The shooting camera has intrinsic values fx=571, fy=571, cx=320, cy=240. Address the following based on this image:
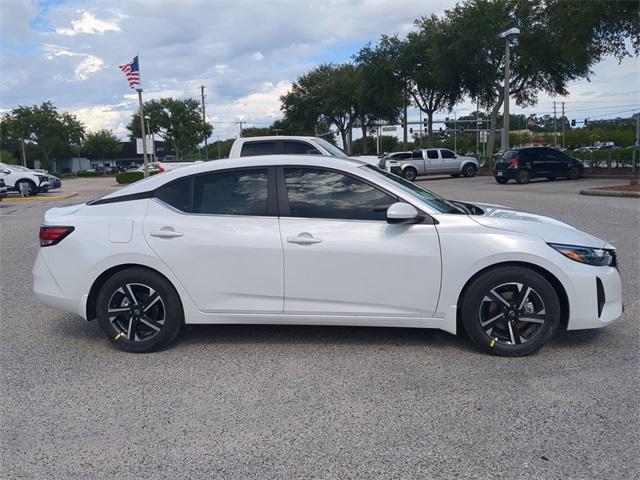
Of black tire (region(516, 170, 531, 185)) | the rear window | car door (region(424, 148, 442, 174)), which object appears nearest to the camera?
black tire (region(516, 170, 531, 185))

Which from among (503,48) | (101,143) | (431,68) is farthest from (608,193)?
(101,143)

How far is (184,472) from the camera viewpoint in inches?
119

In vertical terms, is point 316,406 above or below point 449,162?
below

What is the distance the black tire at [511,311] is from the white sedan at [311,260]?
11 millimetres

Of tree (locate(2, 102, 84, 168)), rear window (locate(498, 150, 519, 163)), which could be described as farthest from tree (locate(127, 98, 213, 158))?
rear window (locate(498, 150, 519, 163))

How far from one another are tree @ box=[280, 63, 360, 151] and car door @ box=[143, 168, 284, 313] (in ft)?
151

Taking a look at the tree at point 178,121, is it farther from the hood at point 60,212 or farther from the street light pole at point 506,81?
the hood at point 60,212

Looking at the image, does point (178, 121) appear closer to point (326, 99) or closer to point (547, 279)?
point (326, 99)

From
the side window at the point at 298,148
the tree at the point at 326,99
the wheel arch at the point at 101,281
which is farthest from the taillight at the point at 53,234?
the tree at the point at 326,99

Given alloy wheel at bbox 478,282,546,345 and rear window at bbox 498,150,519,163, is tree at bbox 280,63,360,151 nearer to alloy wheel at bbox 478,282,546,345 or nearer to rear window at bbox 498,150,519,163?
rear window at bbox 498,150,519,163

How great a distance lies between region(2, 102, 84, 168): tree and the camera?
7162 cm

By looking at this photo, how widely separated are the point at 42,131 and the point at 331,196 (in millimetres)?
78192

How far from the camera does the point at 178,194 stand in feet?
15.6

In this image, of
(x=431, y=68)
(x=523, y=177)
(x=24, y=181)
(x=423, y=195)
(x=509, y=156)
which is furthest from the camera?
Answer: (x=431, y=68)
